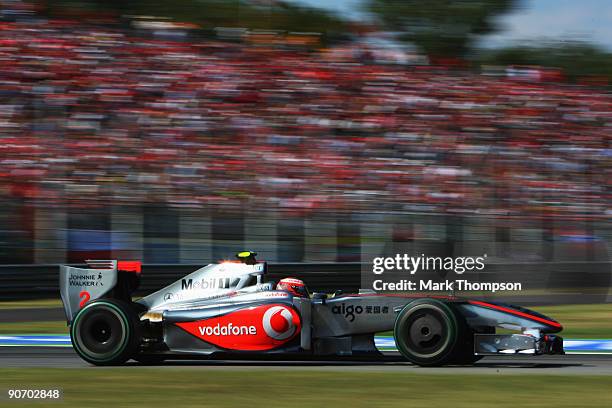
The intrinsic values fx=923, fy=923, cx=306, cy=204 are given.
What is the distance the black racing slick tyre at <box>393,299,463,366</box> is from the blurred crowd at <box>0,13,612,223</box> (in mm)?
6941

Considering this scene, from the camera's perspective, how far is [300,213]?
46.7ft

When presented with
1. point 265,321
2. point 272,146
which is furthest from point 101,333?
point 272,146

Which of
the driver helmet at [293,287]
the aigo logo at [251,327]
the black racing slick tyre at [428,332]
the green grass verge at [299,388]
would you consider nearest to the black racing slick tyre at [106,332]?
the green grass verge at [299,388]

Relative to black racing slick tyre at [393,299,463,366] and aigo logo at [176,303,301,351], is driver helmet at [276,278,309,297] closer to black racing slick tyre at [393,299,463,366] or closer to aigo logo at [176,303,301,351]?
aigo logo at [176,303,301,351]

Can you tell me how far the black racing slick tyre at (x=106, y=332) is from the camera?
7.85 metres

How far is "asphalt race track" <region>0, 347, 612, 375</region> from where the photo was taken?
295 inches

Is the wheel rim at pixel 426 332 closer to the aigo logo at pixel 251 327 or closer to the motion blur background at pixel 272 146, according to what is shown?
the aigo logo at pixel 251 327

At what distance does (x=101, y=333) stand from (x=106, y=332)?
0.04m

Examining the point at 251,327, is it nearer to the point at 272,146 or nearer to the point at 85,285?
the point at 85,285

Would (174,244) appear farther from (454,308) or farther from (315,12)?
(315,12)

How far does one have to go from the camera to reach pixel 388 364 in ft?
25.9

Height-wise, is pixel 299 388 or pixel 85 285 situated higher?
pixel 85 285

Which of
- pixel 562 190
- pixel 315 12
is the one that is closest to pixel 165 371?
pixel 562 190

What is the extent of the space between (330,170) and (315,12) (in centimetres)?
1280
